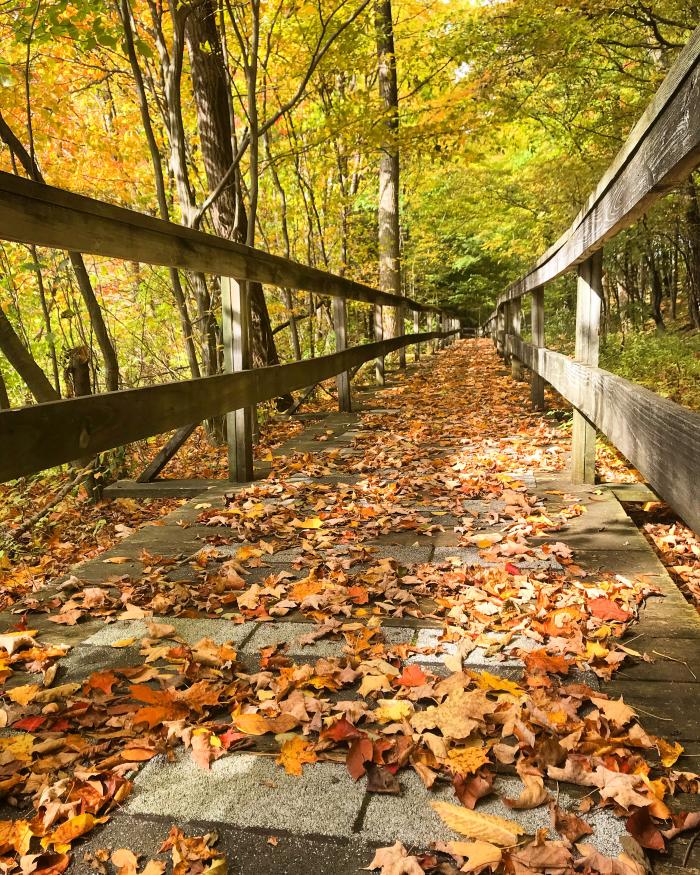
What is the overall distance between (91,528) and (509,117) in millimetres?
9290

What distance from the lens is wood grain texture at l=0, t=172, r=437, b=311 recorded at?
2.07 metres

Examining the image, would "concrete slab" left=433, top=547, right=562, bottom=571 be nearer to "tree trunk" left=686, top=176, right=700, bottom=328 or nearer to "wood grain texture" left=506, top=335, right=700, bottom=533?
"wood grain texture" left=506, top=335, right=700, bottom=533

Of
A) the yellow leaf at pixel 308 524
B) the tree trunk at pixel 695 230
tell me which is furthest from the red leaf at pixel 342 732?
the tree trunk at pixel 695 230

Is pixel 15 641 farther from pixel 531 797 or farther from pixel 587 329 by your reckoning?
pixel 587 329

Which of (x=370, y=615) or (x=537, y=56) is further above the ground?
(x=537, y=56)

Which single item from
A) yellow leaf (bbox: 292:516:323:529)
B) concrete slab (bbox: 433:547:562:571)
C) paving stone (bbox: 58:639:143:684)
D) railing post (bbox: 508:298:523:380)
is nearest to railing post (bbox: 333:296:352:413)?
railing post (bbox: 508:298:523:380)

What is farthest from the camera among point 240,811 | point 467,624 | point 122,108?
point 122,108

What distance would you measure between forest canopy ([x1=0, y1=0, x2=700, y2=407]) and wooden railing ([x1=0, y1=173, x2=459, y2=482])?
1563 millimetres

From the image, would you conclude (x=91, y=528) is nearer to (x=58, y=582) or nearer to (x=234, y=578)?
(x=58, y=582)

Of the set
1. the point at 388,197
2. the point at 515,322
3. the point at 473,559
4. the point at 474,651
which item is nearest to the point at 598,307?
the point at 473,559

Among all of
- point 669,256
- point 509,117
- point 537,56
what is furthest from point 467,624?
point 669,256

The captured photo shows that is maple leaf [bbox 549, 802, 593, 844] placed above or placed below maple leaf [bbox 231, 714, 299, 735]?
below

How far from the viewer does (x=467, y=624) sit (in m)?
2.28

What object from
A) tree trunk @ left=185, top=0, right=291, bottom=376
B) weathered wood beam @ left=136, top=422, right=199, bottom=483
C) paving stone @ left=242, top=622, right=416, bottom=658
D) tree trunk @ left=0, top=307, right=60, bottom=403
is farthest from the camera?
tree trunk @ left=185, top=0, right=291, bottom=376
